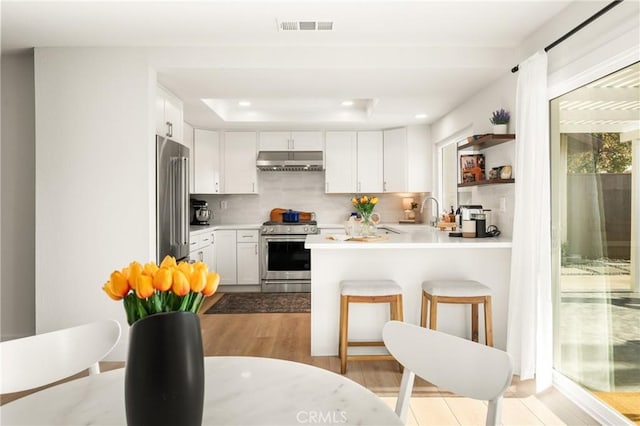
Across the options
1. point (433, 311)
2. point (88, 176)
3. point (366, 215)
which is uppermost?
point (88, 176)

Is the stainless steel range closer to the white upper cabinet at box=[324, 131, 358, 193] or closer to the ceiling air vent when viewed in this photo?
the white upper cabinet at box=[324, 131, 358, 193]

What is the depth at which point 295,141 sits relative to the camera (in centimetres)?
596

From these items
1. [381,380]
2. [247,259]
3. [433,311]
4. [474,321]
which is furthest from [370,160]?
[381,380]

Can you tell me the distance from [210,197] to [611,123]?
17.3ft

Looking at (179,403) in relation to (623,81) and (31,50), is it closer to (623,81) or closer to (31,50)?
(623,81)

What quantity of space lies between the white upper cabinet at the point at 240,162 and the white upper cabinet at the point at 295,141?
0.16 meters

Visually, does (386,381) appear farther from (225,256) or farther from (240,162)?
(240,162)

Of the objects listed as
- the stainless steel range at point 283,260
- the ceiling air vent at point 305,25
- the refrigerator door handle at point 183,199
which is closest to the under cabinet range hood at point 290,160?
the stainless steel range at point 283,260

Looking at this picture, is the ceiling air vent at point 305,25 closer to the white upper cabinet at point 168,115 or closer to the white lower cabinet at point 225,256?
the white upper cabinet at point 168,115

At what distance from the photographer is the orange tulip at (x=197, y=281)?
836mm

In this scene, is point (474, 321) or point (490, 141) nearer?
point (474, 321)

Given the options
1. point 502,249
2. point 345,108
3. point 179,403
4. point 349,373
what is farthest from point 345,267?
point 345,108

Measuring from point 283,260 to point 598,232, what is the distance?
13.0 feet

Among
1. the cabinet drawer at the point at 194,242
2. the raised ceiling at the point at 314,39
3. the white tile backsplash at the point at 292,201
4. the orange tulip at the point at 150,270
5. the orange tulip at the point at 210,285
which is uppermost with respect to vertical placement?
the raised ceiling at the point at 314,39
